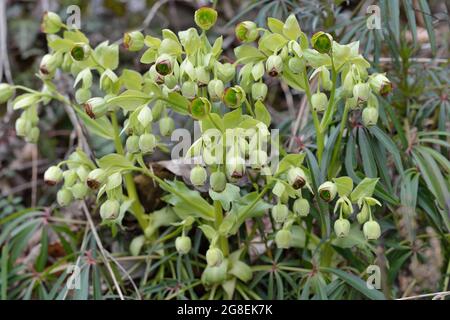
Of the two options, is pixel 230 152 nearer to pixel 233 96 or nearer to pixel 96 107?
pixel 233 96

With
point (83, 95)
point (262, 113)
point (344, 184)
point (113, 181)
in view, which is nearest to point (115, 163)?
point (113, 181)

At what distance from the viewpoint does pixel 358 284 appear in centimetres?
98

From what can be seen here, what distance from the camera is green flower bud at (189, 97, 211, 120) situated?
806 mm

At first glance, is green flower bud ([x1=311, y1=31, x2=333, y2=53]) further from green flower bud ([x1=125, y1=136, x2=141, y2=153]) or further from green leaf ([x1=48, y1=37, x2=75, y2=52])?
green leaf ([x1=48, y1=37, x2=75, y2=52])

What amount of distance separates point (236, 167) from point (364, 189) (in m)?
0.22

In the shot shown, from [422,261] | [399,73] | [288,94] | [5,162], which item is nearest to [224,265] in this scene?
[422,261]

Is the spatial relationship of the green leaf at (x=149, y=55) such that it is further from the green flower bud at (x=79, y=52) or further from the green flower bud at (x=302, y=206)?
the green flower bud at (x=302, y=206)

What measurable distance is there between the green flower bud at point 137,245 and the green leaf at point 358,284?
1.15 feet

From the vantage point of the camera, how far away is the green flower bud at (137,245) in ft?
3.66

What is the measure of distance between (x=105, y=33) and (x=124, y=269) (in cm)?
82

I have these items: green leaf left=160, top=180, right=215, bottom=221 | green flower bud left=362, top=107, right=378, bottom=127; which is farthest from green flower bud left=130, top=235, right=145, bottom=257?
green flower bud left=362, top=107, right=378, bottom=127

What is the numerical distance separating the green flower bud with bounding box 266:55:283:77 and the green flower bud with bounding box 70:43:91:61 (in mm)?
286

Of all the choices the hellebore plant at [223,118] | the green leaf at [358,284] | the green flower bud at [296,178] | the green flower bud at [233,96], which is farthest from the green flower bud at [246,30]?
the green leaf at [358,284]

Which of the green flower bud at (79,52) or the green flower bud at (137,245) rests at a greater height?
the green flower bud at (79,52)
